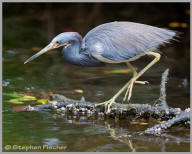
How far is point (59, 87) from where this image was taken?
22.1ft

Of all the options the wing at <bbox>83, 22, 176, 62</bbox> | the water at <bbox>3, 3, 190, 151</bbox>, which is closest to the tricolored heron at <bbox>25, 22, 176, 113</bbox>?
the wing at <bbox>83, 22, 176, 62</bbox>

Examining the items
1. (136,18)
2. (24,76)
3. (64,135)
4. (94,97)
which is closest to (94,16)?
(136,18)

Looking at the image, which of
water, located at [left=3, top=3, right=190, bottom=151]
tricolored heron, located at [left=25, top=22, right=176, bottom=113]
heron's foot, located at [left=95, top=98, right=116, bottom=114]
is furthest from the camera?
heron's foot, located at [left=95, top=98, right=116, bottom=114]

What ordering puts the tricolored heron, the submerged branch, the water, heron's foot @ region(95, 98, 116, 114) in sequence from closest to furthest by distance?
the water
the submerged branch
the tricolored heron
heron's foot @ region(95, 98, 116, 114)

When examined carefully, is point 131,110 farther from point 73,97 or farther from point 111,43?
point 73,97

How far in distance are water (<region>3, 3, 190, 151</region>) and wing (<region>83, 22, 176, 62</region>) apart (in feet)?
2.96

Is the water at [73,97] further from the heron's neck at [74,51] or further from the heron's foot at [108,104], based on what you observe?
the heron's neck at [74,51]

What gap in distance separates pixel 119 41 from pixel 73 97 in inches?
56.2

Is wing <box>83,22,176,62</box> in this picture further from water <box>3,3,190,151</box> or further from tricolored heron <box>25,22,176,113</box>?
water <box>3,3,190,151</box>

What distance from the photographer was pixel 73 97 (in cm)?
624

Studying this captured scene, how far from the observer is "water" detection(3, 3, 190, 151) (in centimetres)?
452

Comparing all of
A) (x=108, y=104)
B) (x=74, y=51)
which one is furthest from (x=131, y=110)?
(x=74, y=51)

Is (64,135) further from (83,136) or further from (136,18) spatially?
(136,18)

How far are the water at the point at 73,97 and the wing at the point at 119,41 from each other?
0.90 m
